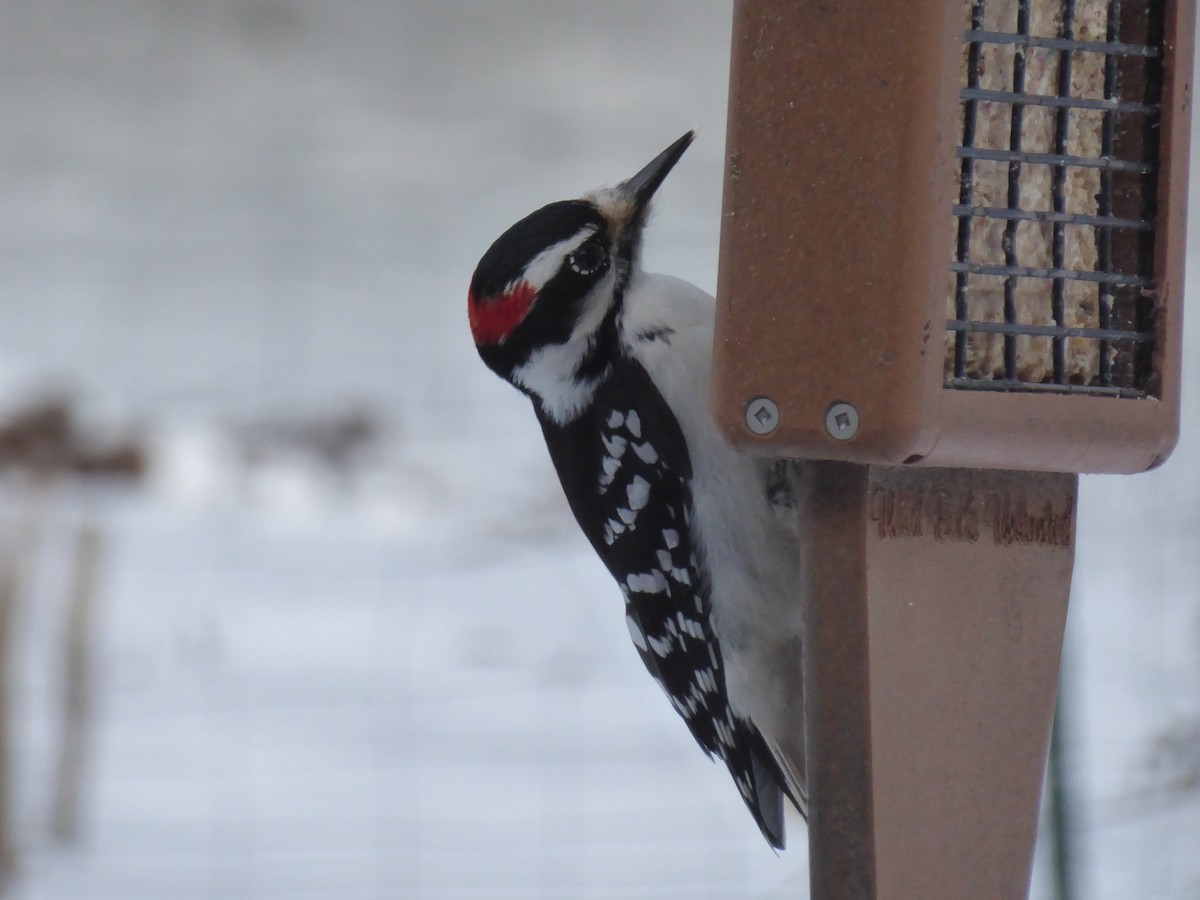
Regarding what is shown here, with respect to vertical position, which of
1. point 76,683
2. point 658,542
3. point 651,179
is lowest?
point 76,683

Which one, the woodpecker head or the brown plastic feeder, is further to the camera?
the woodpecker head

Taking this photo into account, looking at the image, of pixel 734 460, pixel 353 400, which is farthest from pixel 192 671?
pixel 734 460

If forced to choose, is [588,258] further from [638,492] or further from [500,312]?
[638,492]

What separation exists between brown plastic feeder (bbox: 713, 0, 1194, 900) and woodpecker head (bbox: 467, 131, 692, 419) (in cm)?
52

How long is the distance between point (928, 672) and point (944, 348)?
26cm

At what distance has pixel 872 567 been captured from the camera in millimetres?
1129

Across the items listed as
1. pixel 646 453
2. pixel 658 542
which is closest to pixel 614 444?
pixel 646 453

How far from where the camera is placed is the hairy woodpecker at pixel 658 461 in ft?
5.39

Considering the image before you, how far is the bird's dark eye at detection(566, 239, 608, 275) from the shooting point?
5.45ft

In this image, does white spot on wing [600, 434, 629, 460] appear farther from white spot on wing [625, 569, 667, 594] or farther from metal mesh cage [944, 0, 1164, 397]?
metal mesh cage [944, 0, 1164, 397]

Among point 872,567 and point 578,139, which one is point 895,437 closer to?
point 872,567

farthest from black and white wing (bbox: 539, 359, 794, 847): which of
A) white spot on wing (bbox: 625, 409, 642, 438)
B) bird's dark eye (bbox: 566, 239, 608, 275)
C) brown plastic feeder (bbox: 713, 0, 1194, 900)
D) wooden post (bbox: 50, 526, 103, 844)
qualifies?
wooden post (bbox: 50, 526, 103, 844)

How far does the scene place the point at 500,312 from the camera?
5.49ft

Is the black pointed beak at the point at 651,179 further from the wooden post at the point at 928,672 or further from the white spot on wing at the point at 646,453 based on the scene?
the wooden post at the point at 928,672
